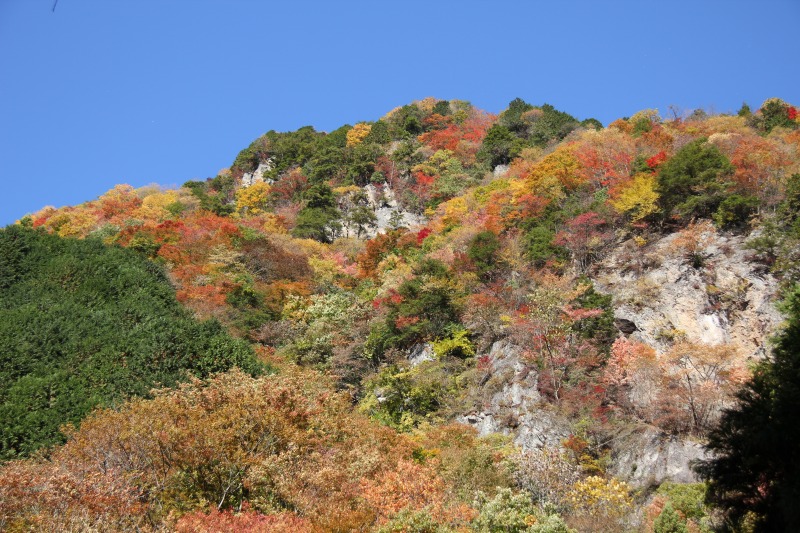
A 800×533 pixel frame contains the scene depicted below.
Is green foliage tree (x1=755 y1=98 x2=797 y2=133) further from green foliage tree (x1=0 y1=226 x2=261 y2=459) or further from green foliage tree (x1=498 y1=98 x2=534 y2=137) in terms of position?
green foliage tree (x1=0 y1=226 x2=261 y2=459)

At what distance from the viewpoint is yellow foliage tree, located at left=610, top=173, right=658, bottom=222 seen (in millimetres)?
27312

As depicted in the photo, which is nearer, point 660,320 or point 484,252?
point 660,320

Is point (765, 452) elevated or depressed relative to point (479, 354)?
depressed

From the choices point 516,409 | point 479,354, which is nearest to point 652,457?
point 516,409

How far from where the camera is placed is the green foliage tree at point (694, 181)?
25.9m

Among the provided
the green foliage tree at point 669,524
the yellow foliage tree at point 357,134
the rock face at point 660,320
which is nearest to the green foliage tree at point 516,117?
the yellow foliage tree at point 357,134

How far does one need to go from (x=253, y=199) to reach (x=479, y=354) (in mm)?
35485

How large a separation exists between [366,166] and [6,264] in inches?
1206

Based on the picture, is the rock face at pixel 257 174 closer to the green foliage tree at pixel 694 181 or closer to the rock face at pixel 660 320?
the rock face at pixel 660 320

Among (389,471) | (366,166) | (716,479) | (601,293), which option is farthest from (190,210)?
(716,479)

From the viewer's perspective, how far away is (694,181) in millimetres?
26547

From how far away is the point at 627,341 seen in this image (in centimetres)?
2288

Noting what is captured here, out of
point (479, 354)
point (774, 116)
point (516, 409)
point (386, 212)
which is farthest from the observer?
point (386, 212)

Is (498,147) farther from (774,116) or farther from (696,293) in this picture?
(696,293)
